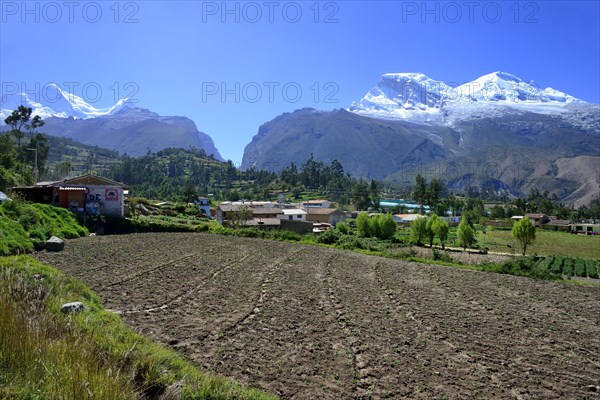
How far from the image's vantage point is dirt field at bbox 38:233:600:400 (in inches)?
351

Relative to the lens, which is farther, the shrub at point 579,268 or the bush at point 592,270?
the shrub at point 579,268

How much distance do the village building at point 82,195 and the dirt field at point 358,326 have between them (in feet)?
65.8

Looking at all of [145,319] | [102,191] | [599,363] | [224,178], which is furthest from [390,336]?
[224,178]

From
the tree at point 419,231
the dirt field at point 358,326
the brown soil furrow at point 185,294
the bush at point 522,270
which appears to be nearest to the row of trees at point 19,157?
the dirt field at point 358,326

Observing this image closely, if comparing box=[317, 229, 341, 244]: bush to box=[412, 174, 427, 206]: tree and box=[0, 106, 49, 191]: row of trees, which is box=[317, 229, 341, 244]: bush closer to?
box=[0, 106, 49, 191]: row of trees

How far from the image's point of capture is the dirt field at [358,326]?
351 inches

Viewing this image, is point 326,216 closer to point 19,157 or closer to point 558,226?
point 19,157

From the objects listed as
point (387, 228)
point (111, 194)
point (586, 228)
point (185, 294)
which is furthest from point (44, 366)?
point (586, 228)

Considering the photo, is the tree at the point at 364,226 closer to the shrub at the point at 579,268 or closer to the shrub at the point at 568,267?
the shrub at the point at 568,267

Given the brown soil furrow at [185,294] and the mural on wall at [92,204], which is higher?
the mural on wall at [92,204]

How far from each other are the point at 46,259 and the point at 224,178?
155 meters

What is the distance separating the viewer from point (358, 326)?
12.9 meters

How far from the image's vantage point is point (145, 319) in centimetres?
1178

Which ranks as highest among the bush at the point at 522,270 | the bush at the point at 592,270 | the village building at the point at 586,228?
the bush at the point at 522,270
